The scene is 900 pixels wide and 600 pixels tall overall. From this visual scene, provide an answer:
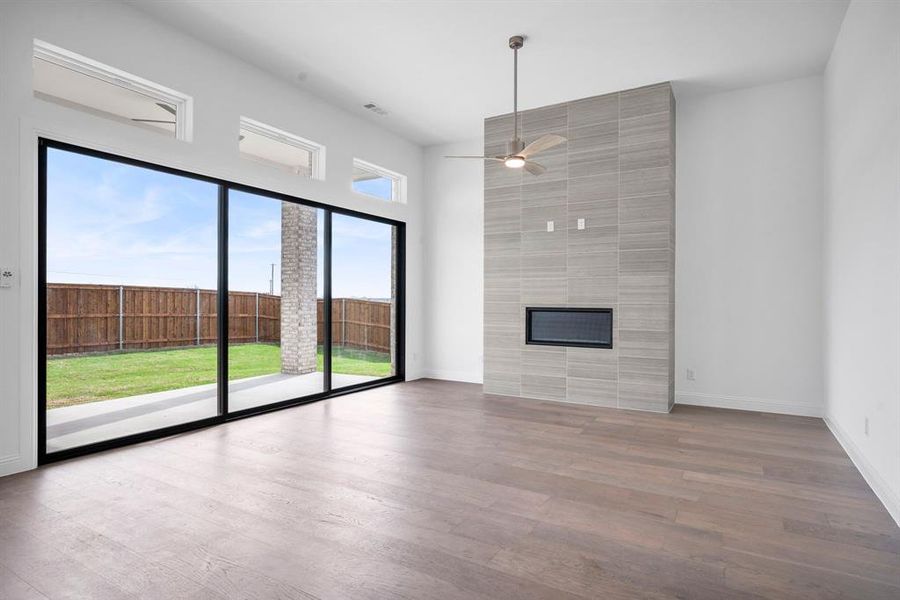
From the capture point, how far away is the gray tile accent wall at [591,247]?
16.6ft

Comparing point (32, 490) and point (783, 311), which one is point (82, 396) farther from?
point (783, 311)

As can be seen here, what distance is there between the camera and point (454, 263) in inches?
275

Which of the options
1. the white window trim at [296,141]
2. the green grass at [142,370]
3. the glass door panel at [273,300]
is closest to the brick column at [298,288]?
the glass door panel at [273,300]

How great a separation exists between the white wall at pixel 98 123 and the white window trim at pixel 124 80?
0.05 metres

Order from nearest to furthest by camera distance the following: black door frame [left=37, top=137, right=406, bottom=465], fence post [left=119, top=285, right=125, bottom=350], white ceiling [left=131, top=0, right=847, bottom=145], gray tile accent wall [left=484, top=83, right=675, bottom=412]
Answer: black door frame [left=37, top=137, right=406, bottom=465] < white ceiling [left=131, top=0, right=847, bottom=145] < fence post [left=119, top=285, right=125, bottom=350] < gray tile accent wall [left=484, top=83, right=675, bottom=412]

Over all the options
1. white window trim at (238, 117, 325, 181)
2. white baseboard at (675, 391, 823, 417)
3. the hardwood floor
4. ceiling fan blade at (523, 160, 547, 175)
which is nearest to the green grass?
the hardwood floor

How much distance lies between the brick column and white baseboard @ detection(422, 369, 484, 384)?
6.63ft

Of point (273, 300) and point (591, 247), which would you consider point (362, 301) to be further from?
point (591, 247)

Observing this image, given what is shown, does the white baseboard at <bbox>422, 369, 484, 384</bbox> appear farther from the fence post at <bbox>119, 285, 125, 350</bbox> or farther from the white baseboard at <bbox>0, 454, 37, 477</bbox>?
the white baseboard at <bbox>0, 454, 37, 477</bbox>

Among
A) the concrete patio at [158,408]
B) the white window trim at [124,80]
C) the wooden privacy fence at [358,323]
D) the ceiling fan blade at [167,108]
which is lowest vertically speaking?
the concrete patio at [158,408]

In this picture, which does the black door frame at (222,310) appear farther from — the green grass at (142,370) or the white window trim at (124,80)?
the white window trim at (124,80)

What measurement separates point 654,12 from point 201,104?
3742 mm

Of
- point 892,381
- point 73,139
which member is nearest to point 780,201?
point 892,381

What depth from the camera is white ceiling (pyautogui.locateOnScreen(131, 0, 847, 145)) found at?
148 inches
